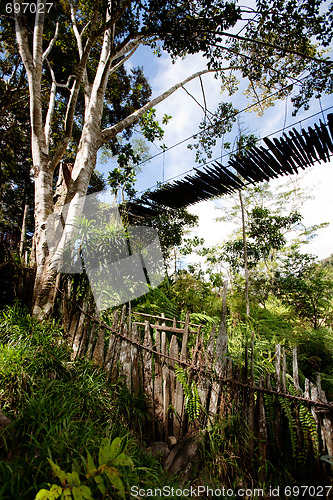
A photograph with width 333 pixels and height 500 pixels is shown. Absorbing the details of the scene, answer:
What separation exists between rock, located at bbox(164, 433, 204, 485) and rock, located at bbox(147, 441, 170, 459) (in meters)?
0.06

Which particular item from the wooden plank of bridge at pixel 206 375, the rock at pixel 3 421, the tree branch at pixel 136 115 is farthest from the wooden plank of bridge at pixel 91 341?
the tree branch at pixel 136 115

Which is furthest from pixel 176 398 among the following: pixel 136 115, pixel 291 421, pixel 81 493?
pixel 136 115

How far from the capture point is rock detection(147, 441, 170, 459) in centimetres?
161

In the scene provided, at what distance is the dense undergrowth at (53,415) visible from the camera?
3.55ft

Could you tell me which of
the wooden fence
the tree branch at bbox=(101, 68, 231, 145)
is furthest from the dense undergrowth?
the tree branch at bbox=(101, 68, 231, 145)

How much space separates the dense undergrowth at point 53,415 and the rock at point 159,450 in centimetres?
9

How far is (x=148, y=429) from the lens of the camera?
1854 millimetres

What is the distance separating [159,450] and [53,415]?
81cm

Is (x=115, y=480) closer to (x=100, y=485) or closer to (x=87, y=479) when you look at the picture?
(x=100, y=485)

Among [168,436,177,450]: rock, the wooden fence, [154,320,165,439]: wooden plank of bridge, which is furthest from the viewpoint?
[154,320,165,439]: wooden plank of bridge

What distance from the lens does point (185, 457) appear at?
1483 millimetres

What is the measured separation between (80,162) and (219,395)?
3.93m

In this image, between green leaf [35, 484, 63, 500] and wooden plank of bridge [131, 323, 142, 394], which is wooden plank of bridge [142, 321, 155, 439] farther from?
green leaf [35, 484, 63, 500]

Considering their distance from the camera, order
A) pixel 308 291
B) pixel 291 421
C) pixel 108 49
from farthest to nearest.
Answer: pixel 308 291
pixel 108 49
pixel 291 421
